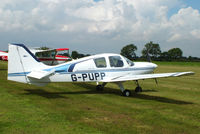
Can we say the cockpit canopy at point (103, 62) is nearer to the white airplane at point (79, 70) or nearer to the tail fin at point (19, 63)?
the white airplane at point (79, 70)

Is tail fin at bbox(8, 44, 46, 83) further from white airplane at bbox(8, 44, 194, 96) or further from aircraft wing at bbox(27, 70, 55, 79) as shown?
aircraft wing at bbox(27, 70, 55, 79)

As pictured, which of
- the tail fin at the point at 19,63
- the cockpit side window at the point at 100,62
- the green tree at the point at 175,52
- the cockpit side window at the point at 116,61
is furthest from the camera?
the green tree at the point at 175,52

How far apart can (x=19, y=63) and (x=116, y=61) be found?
14.7 ft

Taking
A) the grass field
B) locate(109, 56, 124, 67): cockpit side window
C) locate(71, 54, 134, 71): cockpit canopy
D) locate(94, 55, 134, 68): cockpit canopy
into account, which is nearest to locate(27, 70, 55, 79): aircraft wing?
the grass field

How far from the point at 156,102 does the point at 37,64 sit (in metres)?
5.33

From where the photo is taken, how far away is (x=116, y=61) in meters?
10.6

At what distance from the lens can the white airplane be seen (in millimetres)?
8938

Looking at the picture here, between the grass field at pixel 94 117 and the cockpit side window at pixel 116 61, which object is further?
the cockpit side window at pixel 116 61

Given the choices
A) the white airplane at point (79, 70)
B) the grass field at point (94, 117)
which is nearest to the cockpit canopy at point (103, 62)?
the white airplane at point (79, 70)

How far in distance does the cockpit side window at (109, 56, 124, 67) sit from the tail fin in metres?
3.73

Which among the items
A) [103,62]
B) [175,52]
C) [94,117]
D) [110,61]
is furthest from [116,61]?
[175,52]

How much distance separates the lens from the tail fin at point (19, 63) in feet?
29.1

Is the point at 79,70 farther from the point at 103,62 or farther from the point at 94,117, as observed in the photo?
the point at 94,117

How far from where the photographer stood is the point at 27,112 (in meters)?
6.42
